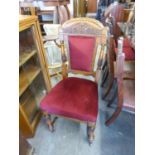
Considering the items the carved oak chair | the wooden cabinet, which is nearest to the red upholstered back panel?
the carved oak chair

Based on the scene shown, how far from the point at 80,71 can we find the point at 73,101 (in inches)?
15.0

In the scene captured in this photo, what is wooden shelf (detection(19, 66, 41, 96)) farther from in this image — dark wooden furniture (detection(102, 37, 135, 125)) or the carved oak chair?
dark wooden furniture (detection(102, 37, 135, 125))

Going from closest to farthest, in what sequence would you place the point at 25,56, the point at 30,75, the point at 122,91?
1. the point at 122,91
2. the point at 25,56
3. the point at 30,75

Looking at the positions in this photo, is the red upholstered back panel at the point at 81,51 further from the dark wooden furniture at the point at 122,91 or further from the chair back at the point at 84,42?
the dark wooden furniture at the point at 122,91

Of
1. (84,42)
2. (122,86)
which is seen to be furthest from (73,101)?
(84,42)

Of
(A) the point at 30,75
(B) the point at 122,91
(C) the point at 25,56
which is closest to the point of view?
(B) the point at 122,91

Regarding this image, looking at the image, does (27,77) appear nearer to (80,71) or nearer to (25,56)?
(25,56)

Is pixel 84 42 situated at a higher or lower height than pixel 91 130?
higher

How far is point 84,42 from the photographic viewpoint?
1.32m

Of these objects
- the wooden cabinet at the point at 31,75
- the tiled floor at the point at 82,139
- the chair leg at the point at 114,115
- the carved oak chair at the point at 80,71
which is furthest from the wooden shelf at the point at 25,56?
the chair leg at the point at 114,115
